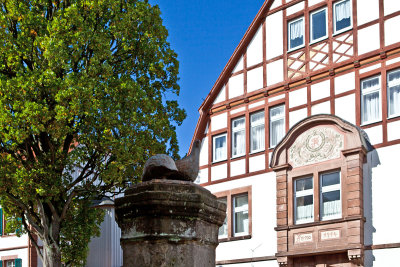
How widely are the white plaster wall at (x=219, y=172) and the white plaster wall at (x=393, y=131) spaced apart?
685cm

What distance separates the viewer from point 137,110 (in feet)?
61.6

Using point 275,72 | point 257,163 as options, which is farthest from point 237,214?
point 275,72

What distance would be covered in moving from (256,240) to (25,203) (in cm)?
903

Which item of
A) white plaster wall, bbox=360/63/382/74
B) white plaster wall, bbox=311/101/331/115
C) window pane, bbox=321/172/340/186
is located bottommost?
window pane, bbox=321/172/340/186

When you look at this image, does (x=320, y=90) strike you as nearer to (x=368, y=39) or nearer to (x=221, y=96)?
(x=368, y=39)

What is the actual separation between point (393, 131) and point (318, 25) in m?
5.06

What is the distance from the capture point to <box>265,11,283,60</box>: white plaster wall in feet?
81.9

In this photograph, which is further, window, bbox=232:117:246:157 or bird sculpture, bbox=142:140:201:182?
window, bbox=232:117:246:157

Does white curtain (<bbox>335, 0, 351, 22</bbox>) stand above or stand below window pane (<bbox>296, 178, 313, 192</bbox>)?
above

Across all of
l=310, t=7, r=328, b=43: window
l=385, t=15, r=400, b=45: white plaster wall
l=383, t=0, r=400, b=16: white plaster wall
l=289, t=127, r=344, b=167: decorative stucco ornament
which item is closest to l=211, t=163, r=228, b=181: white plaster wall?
l=289, t=127, r=344, b=167: decorative stucco ornament

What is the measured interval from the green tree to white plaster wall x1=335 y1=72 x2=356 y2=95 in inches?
246

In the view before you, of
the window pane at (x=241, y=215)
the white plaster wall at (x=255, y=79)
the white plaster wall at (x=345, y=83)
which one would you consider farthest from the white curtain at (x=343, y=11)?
the window pane at (x=241, y=215)

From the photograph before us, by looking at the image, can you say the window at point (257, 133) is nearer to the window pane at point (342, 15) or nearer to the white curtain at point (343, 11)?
the window pane at point (342, 15)

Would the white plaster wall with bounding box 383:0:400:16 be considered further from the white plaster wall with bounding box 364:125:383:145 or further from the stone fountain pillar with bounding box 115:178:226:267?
the stone fountain pillar with bounding box 115:178:226:267
